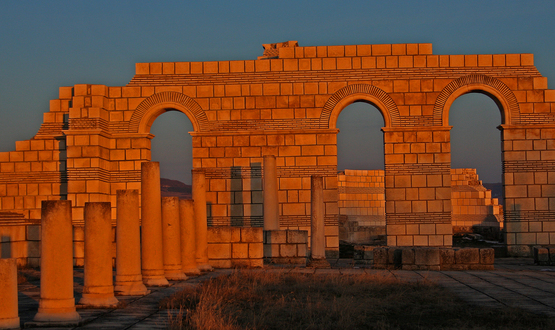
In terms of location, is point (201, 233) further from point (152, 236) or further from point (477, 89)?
point (477, 89)

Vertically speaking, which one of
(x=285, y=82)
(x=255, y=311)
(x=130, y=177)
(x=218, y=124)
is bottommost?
(x=255, y=311)

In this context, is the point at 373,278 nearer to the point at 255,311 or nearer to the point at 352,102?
the point at 255,311

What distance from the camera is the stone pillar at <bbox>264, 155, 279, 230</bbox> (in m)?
19.1

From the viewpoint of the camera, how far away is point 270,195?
19281 millimetres

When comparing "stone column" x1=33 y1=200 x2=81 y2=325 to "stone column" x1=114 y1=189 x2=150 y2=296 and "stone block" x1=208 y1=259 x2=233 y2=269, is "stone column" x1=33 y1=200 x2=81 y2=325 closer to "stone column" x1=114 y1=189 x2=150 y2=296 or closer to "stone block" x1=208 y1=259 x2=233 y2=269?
"stone column" x1=114 y1=189 x2=150 y2=296

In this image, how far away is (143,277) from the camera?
11883mm

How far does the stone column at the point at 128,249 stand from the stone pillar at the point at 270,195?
8285 millimetres

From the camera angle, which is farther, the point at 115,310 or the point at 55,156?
the point at 55,156

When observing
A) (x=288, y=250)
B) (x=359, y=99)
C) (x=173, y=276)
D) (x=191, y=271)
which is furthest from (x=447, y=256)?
(x=359, y=99)

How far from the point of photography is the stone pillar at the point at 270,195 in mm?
19062

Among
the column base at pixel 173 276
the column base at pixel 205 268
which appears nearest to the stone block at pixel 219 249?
the column base at pixel 205 268

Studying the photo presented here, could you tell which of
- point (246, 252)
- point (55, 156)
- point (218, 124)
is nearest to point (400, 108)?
point (218, 124)

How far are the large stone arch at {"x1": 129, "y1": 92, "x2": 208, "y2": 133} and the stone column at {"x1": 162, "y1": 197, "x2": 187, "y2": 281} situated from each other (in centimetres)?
880

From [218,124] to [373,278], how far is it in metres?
11.0
